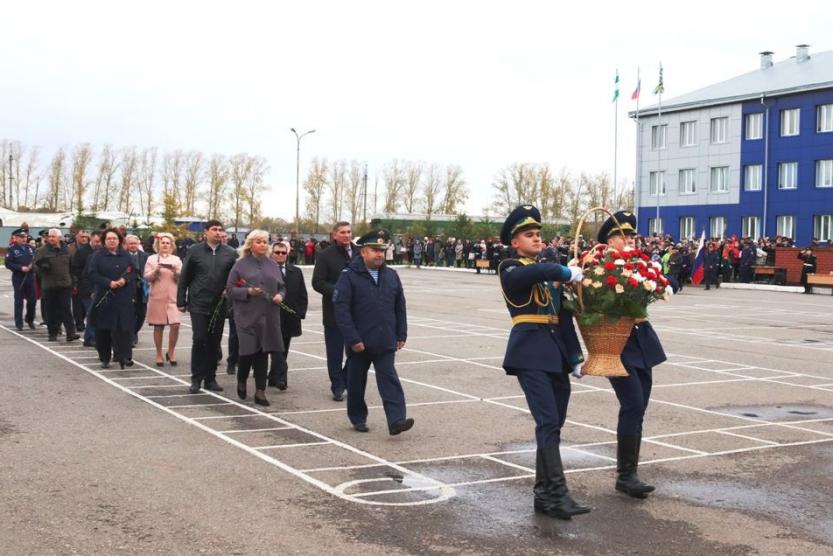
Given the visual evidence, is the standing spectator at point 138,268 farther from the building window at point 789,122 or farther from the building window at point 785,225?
the building window at point 789,122

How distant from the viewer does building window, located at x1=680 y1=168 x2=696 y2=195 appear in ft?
221

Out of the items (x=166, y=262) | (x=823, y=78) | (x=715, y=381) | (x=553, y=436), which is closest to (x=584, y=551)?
(x=553, y=436)

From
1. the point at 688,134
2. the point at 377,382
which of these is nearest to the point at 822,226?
the point at 688,134

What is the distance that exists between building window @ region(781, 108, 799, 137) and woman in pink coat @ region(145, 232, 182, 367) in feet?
173

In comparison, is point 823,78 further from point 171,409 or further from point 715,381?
point 171,409

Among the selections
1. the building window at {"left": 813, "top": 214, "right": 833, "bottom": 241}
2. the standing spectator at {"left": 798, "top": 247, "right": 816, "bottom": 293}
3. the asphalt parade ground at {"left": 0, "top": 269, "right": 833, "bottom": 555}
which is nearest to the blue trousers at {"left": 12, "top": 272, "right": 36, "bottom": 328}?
the asphalt parade ground at {"left": 0, "top": 269, "right": 833, "bottom": 555}

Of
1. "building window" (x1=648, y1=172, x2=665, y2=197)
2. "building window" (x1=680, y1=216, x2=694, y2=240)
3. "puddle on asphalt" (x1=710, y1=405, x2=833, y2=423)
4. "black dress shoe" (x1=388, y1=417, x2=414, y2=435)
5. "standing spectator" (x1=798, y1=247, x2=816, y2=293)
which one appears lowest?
"puddle on asphalt" (x1=710, y1=405, x2=833, y2=423)

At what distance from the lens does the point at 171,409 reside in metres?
10.3

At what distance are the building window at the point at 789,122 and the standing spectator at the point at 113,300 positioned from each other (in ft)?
174

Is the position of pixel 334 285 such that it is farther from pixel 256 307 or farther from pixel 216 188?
pixel 216 188

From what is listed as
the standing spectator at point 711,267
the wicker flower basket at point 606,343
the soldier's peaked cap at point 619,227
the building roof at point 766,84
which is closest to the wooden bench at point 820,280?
the standing spectator at point 711,267

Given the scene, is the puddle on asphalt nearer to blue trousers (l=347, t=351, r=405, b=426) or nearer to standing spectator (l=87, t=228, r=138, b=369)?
blue trousers (l=347, t=351, r=405, b=426)

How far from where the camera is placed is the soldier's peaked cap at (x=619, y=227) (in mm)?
7531

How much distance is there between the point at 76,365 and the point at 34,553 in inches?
341
